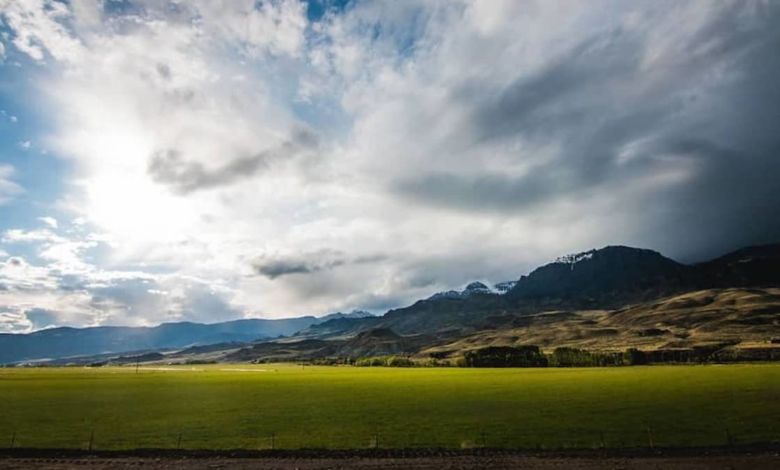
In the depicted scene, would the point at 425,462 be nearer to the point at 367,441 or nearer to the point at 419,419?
the point at 367,441

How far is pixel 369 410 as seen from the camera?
73.6 metres

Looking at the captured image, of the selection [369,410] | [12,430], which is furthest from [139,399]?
[369,410]

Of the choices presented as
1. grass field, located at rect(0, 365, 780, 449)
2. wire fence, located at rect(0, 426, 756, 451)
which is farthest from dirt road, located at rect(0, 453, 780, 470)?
grass field, located at rect(0, 365, 780, 449)

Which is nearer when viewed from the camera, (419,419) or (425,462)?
(425,462)

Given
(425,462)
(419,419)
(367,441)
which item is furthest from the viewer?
(419,419)

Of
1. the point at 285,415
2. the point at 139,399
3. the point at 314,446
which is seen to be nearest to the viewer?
the point at 314,446

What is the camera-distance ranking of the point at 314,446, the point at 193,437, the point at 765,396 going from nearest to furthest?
the point at 314,446, the point at 193,437, the point at 765,396

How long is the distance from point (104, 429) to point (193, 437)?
1316cm

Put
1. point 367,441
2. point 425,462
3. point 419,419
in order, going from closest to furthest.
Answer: point 425,462 < point 367,441 < point 419,419

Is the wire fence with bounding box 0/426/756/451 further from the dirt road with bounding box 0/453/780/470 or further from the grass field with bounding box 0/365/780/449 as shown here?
the dirt road with bounding box 0/453/780/470

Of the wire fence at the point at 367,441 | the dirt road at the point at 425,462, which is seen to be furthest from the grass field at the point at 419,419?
the dirt road at the point at 425,462

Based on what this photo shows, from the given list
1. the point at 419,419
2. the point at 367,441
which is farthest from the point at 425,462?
the point at 419,419

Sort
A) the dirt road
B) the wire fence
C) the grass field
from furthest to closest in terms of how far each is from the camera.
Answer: the grass field
the wire fence
the dirt road

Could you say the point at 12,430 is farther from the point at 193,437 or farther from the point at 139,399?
the point at 139,399
